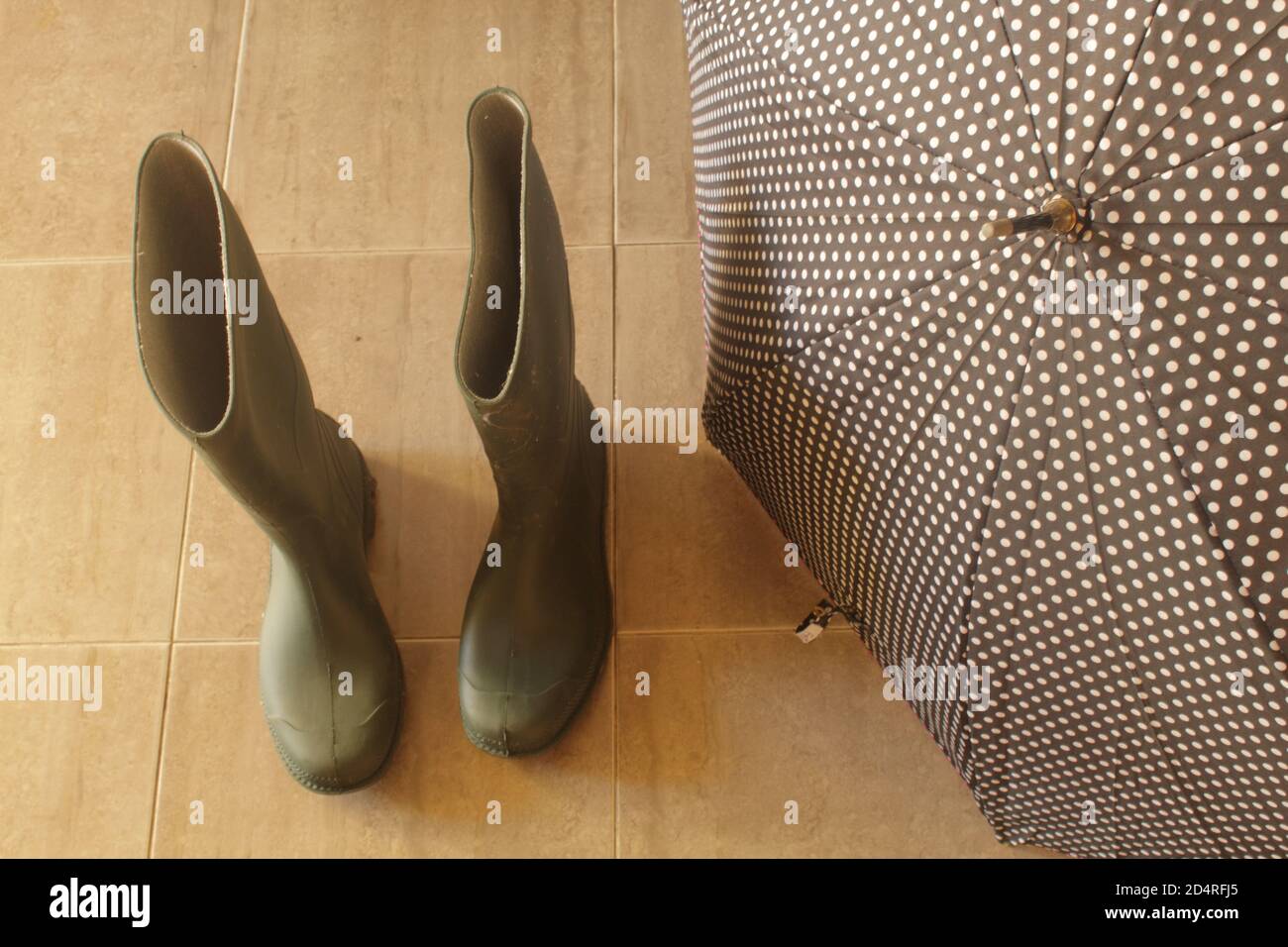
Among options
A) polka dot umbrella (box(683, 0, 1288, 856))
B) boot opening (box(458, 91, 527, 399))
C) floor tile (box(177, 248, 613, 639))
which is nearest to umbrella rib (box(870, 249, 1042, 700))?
polka dot umbrella (box(683, 0, 1288, 856))

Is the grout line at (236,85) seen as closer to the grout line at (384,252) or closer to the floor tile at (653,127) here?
the grout line at (384,252)

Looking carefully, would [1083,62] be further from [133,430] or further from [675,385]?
[133,430]

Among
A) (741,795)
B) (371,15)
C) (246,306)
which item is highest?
(371,15)

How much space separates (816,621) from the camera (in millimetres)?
1120

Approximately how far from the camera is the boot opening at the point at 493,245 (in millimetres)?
868

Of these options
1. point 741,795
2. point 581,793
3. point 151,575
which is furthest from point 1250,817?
point 151,575

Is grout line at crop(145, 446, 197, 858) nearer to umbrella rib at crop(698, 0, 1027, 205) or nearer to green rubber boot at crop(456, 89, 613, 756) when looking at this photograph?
green rubber boot at crop(456, 89, 613, 756)

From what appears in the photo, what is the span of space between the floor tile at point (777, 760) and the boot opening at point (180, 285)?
1.78ft

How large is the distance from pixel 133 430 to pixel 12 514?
173 millimetres

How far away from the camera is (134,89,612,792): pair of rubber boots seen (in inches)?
32.6

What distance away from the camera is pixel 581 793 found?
3.70ft

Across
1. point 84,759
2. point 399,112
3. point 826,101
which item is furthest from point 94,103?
point 826,101

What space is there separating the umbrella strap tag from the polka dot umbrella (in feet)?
0.61

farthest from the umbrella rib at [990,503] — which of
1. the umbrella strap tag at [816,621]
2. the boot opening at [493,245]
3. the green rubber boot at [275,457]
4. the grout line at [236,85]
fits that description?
the grout line at [236,85]
